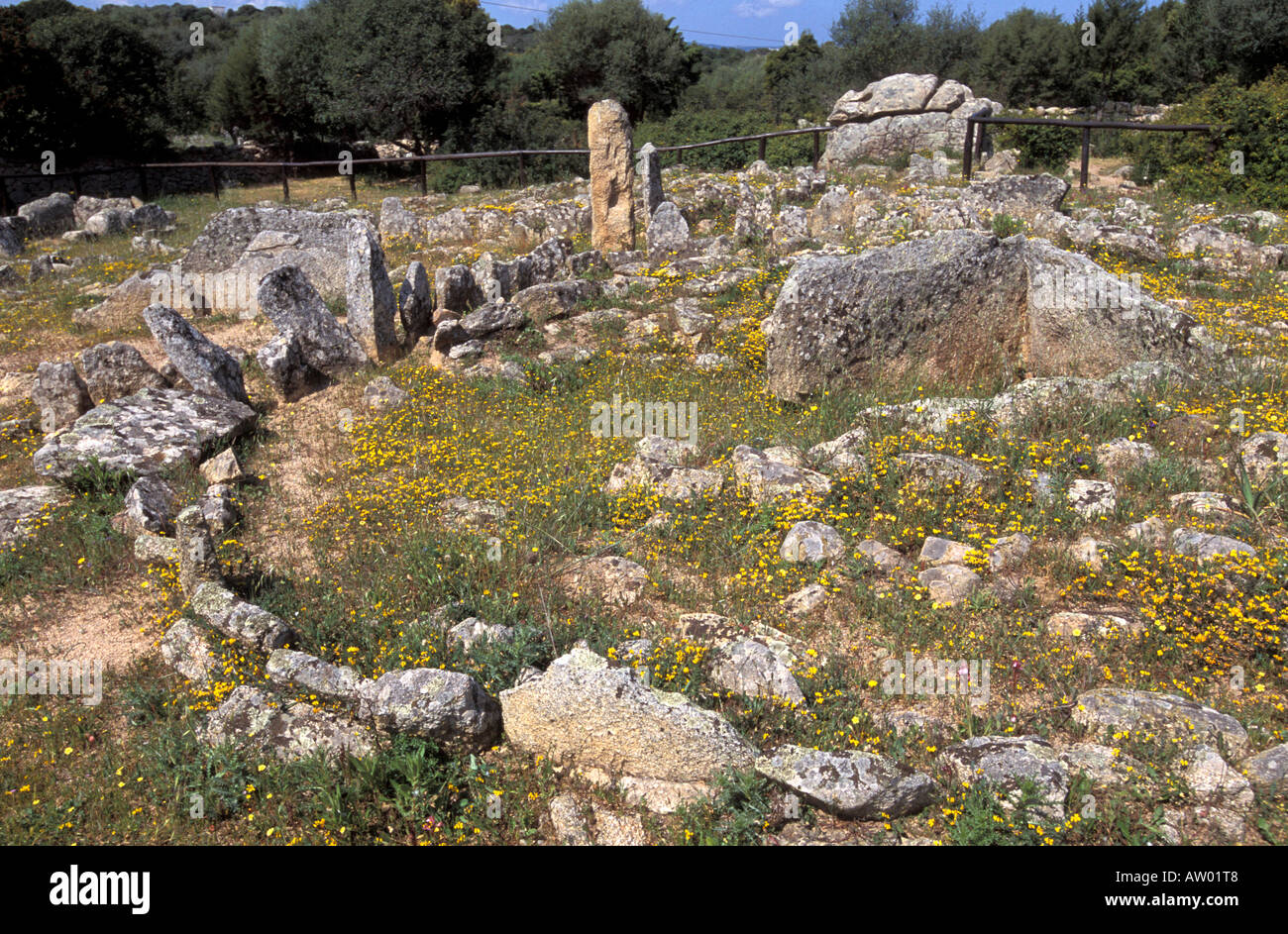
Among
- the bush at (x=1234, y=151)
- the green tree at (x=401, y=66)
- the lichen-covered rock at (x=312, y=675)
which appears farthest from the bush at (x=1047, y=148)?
the green tree at (x=401, y=66)

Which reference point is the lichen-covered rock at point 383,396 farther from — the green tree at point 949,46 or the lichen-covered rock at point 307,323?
the green tree at point 949,46

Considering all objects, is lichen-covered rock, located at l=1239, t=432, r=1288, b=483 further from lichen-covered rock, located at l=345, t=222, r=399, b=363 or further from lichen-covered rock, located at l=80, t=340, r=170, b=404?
lichen-covered rock, located at l=80, t=340, r=170, b=404

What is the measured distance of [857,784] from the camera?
410 centimetres

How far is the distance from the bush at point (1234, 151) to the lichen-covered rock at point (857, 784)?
51.0 feet

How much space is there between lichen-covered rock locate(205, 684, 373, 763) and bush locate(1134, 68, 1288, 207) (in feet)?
56.1

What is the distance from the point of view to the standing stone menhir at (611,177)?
1476 centimetres

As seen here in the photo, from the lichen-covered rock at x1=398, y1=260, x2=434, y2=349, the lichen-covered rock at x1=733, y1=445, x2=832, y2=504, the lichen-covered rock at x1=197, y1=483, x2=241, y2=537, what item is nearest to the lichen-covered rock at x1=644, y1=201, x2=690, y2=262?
the lichen-covered rock at x1=398, y1=260, x2=434, y2=349

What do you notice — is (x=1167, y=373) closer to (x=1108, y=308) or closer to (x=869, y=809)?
(x=1108, y=308)

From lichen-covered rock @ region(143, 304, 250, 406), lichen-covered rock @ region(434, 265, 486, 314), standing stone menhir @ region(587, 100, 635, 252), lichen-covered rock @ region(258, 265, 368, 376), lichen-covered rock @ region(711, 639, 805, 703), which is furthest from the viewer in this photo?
standing stone menhir @ region(587, 100, 635, 252)

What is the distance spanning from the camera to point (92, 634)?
5.98 metres

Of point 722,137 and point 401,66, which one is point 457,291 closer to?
point 722,137

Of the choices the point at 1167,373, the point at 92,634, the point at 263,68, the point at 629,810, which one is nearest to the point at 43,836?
the point at 92,634

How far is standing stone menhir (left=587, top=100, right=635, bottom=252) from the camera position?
14.8 metres

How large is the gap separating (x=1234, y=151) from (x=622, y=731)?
56.0ft
